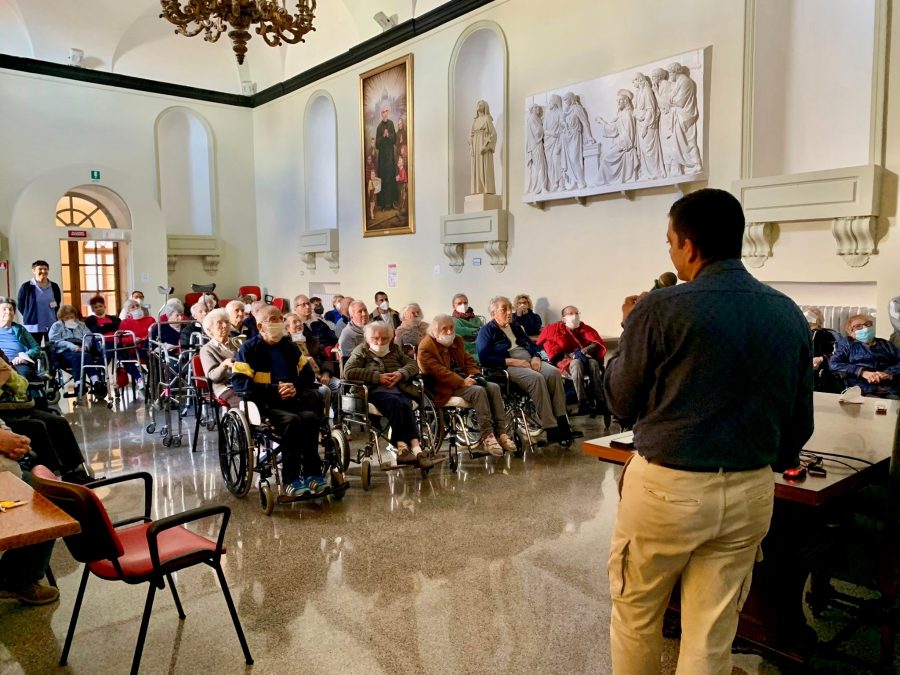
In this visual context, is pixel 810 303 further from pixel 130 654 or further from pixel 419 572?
pixel 130 654

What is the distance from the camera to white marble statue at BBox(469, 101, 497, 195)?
9227mm

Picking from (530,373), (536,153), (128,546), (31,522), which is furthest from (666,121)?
(31,522)

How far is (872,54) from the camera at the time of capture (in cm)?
590

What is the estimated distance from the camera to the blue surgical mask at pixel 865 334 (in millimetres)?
5441

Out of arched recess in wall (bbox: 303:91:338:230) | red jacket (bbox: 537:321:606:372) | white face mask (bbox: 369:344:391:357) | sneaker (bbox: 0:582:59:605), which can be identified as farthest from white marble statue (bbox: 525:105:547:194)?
sneaker (bbox: 0:582:59:605)

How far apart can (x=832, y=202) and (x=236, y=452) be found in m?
5.22

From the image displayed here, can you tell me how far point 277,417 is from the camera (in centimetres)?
434

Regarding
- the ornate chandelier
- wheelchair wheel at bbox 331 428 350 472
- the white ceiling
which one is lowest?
wheelchair wheel at bbox 331 428 350 472

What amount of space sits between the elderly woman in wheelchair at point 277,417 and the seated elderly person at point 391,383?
49 cm

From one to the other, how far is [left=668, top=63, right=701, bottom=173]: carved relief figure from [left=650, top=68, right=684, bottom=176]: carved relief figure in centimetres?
4

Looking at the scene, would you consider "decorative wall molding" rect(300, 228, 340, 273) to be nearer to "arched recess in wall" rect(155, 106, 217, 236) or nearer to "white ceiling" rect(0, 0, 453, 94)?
"arched recess in wall" rect(155, 106, 217, 236)

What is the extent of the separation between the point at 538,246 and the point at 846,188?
145 inches

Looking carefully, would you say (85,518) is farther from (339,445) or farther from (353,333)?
(353,333)

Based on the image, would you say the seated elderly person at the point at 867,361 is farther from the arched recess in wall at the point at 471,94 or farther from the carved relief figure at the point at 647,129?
the arched recess in wall at the point at 471,94
